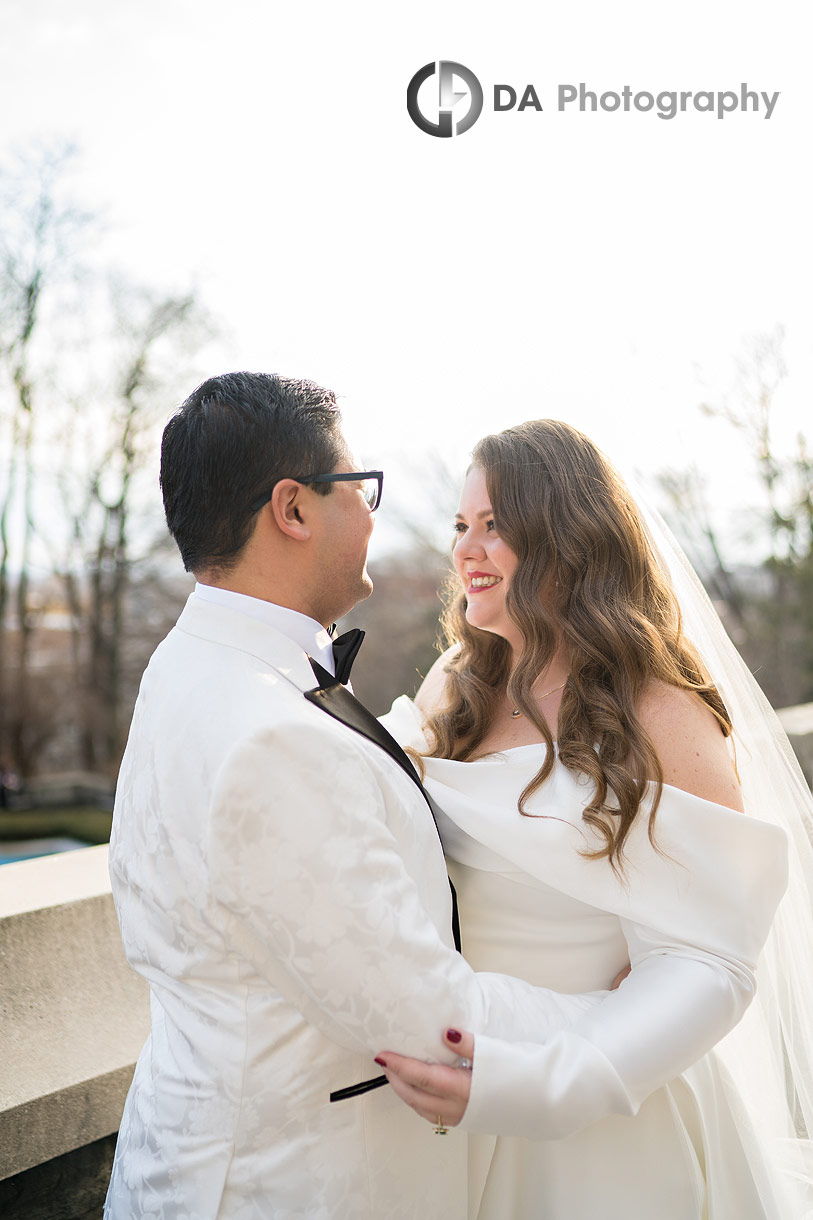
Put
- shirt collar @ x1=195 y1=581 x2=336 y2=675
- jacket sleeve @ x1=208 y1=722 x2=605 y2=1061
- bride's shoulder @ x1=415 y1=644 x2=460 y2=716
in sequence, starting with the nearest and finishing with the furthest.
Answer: jacket sleeve @ x1=208 y1=722 x2=605 y2=1061
shirt collar @ x1=195 y1=581 x2=336 y2=675
bride's shoulder @ x1=415 y1=644 x2=460 y2=716

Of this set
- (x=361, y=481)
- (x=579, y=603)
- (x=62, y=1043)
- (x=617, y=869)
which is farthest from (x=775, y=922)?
(x=62, y=1043)

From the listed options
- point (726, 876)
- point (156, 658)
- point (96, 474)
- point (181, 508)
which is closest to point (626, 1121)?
point (726, 876)

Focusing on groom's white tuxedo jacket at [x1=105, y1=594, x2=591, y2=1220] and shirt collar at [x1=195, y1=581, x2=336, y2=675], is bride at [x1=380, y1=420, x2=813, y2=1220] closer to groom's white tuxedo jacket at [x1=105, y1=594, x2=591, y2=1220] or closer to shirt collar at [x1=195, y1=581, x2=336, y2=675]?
groom's white tuxedo jacket at [x1=105, y1=594, x2=591, y2=1220]

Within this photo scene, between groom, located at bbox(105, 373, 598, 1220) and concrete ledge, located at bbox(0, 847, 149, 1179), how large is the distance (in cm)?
37

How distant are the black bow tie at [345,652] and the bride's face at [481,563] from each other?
0.64 m

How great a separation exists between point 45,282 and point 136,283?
2.32 meters

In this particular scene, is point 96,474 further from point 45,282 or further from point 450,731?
point 450,731

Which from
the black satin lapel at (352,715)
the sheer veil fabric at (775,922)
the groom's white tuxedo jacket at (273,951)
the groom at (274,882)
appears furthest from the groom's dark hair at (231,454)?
the sheer veil fabric at (775,922)

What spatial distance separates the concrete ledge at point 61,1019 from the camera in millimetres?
2047

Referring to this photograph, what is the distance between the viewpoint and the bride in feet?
5.71

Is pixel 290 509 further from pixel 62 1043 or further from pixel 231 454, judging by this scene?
pixel 62 1043

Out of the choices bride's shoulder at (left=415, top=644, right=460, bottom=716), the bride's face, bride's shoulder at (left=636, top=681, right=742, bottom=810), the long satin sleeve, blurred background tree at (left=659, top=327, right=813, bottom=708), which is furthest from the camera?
blurred background tree at (left=659, top=327, right=813, bottom=708)

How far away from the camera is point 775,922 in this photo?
2406 millimetres

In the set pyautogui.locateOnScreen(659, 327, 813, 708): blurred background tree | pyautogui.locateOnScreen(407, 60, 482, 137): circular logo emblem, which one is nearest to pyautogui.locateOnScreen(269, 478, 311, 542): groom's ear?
pyautogui.locateOnScreen(407, 60, 482, 137): circular logo emblem
